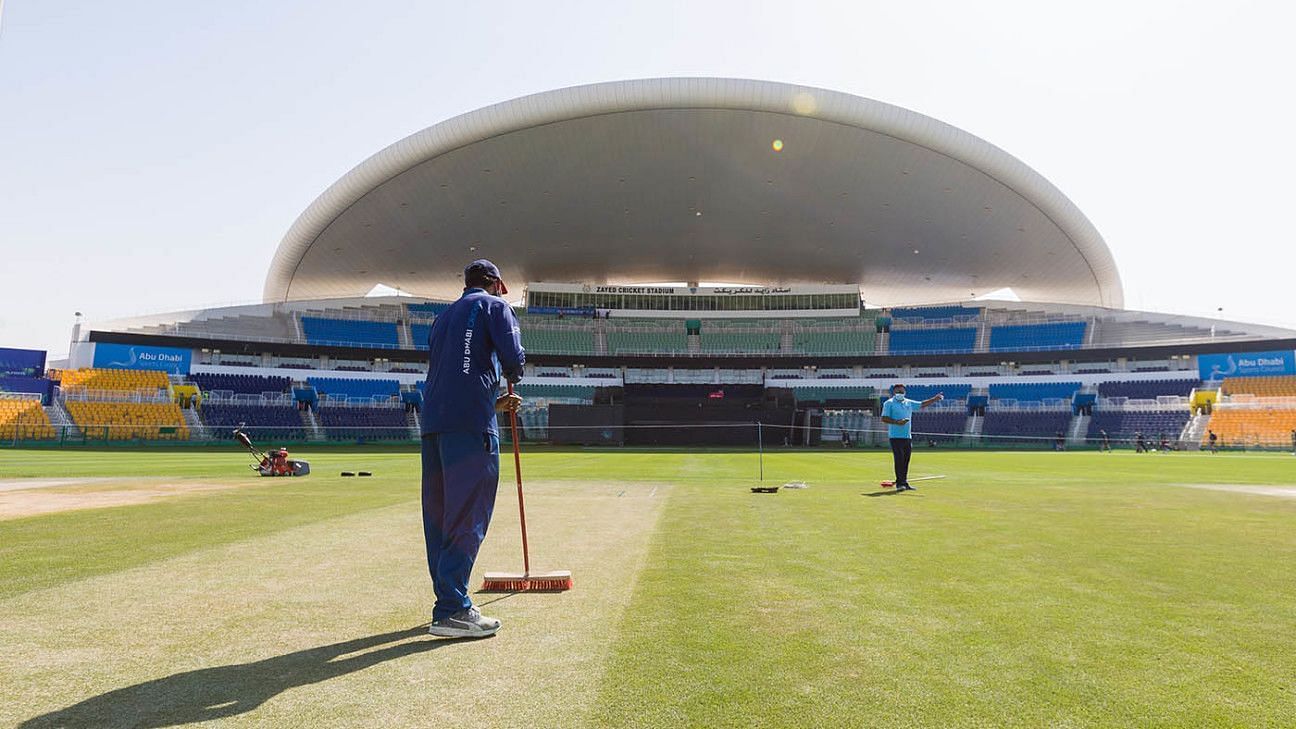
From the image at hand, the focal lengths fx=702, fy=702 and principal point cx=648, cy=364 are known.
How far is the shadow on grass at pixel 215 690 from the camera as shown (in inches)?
102

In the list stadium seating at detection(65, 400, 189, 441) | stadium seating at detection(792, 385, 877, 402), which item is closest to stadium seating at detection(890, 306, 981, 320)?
stadium seating at detection(792, 385, 877, 402)

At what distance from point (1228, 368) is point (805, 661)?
6739 cm

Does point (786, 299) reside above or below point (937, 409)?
above

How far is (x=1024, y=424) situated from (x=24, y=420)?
66.0 metres

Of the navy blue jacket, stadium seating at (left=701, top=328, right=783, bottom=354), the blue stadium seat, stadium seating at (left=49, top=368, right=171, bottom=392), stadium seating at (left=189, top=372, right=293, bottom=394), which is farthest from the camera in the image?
stadium seating at (left=701, top=328, right=783, bottom=354)

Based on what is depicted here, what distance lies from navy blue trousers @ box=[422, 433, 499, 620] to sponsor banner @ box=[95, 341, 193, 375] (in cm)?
6344

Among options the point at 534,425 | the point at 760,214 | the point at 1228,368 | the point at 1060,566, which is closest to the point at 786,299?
the point at 760,214

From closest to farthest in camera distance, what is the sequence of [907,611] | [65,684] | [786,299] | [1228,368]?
[65,684] → [907,611] → [1228,368] → [786,299]

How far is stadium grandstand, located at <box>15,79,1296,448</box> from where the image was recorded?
46.5 m

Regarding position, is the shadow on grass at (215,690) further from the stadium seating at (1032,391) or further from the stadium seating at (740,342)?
the stadium seating at (740,342)

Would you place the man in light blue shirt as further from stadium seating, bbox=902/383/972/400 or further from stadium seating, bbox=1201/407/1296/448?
stadium seating, bbox=902/383/972/400

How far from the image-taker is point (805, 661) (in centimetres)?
321

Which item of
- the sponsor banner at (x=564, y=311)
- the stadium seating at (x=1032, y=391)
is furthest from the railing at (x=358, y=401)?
the stadium seating at (x=1032, y=391)

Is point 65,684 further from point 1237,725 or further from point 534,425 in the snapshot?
point 534,425
